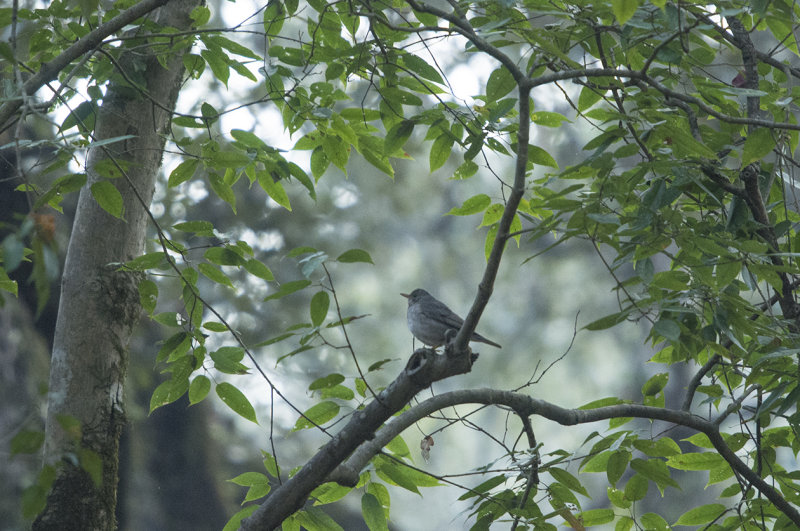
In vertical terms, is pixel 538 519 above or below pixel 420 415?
below

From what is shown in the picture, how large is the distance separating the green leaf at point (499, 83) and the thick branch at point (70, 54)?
0.93 m

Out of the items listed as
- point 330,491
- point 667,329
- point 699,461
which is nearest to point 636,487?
point 699,461

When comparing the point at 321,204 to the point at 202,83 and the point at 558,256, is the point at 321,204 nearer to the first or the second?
the point at 202,83

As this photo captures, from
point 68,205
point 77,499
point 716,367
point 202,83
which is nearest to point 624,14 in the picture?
point 716,367

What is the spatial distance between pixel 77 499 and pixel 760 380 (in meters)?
2.02

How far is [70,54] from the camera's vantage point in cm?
176

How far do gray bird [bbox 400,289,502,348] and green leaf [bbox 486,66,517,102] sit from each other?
1640 millimetres

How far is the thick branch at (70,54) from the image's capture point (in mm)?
1677

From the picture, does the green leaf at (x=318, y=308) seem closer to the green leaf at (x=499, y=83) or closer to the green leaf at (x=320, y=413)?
the green leaf at (x=320, y=413)

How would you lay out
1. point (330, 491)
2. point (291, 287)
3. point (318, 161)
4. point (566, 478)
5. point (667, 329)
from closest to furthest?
point (667, 329), point (291, 287), point (566, 478), point (330, 491), point (318, 161)

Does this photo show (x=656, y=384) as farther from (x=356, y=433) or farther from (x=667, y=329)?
(x=356, y=433)

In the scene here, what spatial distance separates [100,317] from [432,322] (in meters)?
1.72

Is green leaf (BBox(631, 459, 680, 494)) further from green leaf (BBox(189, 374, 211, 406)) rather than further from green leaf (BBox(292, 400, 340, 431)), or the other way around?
green leaf (BBox(189, 374, 211, 406))

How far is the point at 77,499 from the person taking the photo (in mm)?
2045
